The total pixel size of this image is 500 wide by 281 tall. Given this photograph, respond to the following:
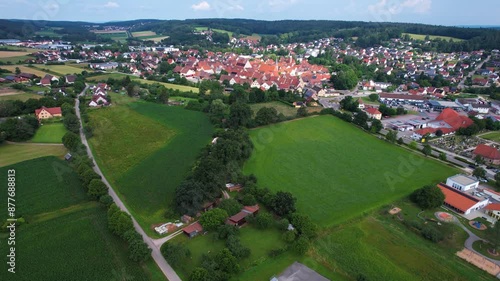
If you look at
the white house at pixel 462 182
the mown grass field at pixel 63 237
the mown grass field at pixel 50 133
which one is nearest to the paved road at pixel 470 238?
the white house at pixel 462 182

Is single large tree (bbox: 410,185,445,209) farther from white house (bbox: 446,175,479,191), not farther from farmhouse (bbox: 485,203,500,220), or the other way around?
white house (bbox: 446,175,479,191)

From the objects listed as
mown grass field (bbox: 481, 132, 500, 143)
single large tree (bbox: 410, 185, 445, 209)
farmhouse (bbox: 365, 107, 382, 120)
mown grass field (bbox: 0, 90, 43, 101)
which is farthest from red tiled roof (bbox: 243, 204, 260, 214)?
mown grass field (bbox: 0, 90, 43, 101)

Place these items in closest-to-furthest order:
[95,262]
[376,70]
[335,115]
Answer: [95,262] < [335,115] < [376,70]

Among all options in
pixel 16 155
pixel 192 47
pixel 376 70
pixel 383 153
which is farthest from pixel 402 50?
pixel 16 155

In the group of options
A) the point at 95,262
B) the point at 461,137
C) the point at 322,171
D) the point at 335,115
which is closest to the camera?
the point at 95,262

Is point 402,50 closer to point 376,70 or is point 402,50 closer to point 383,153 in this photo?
point 376,70
